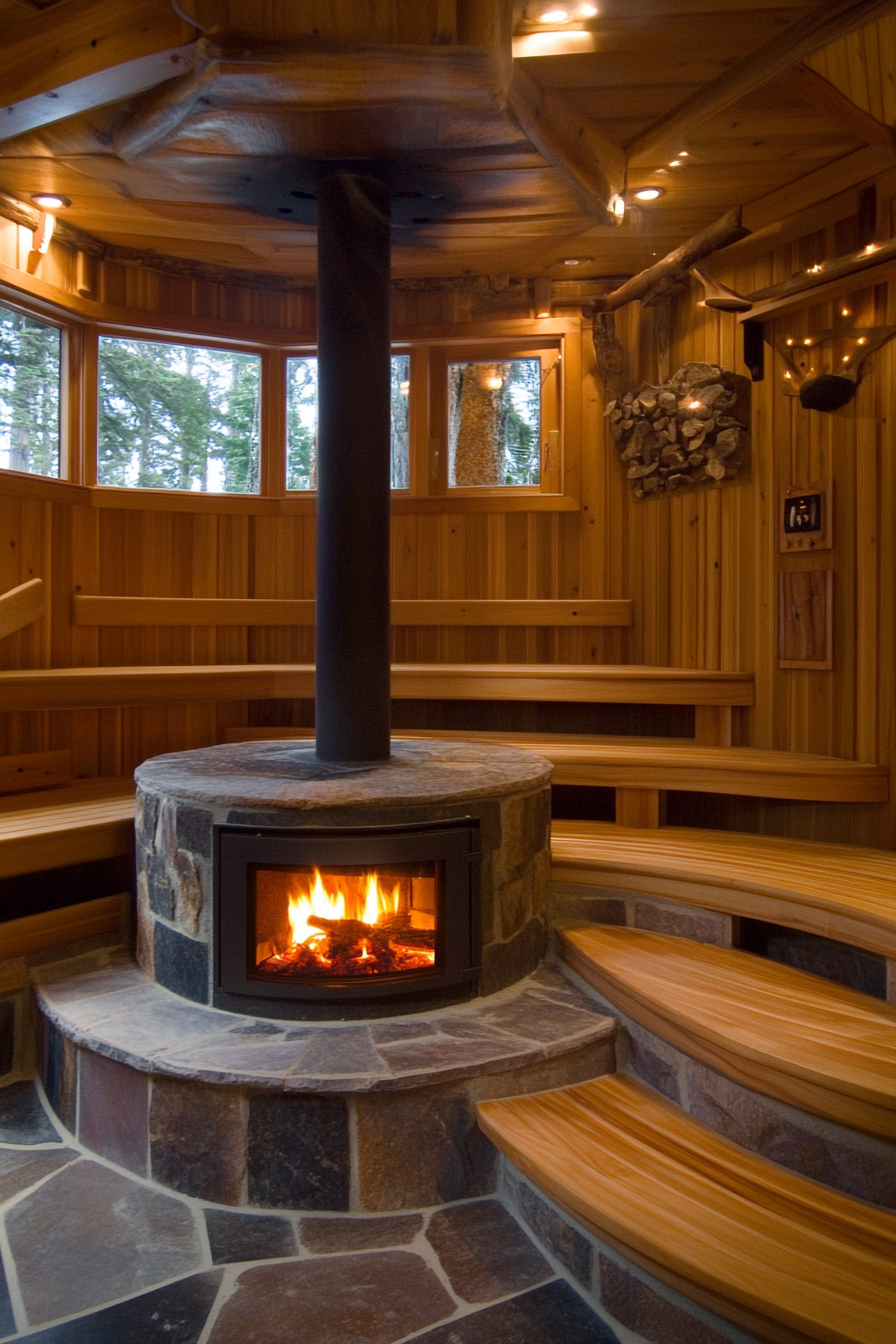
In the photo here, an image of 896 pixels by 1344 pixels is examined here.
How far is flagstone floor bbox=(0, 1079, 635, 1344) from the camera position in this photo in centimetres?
188

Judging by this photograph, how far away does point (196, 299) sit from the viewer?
466cm

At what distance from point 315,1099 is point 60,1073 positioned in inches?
35.1

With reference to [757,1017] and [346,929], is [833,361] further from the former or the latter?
[346,929]

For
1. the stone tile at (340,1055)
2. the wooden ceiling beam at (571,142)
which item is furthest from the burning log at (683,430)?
the stone tile at (340,1055)

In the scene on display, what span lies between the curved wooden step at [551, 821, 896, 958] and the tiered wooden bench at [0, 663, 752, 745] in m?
0.64

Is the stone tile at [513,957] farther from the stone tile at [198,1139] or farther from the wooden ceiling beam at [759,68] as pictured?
the wooden ceiling beam at [759,68]

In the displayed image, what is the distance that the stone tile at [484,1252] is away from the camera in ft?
6.64

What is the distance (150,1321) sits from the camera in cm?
189

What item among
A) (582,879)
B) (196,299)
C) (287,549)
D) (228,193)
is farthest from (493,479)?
(582,879)

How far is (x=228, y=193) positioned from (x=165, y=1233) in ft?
10.2

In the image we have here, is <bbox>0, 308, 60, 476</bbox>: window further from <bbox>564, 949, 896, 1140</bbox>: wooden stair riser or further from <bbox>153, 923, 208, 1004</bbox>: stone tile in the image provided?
<bbox>564, 949, 896, 1140</bbox>: wooden stair riser

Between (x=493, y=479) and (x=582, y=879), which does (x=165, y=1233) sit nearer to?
(x=582, y=879)

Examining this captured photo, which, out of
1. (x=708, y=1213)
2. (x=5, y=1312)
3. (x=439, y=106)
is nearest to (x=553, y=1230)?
(x=708, y=1213)

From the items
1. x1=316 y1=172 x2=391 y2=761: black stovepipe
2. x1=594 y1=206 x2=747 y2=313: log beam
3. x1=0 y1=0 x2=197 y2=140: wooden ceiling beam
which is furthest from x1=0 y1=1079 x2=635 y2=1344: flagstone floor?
x1=594 y1=206 x2=747 y2=313: log beam
